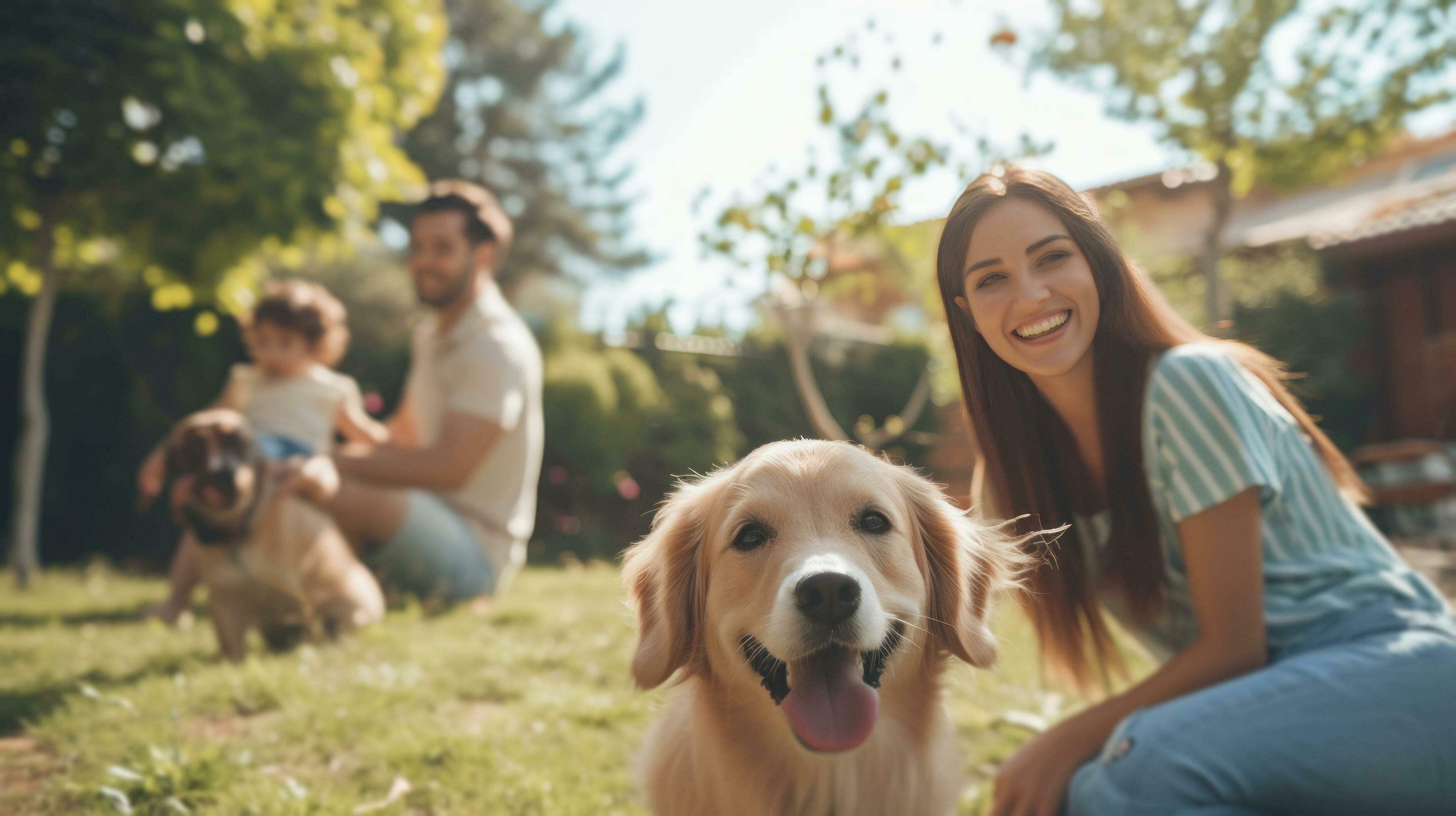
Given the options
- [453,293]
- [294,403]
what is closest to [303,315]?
[294,403]

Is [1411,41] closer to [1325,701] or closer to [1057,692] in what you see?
[1057,692]

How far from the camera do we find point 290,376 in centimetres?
465

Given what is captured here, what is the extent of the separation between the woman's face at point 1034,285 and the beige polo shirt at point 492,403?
3.17m

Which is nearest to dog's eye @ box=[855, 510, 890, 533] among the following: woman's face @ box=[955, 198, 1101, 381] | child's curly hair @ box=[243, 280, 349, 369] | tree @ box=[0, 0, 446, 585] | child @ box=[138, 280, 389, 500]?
woman's face @ box=[955, 198, 1101, 381]

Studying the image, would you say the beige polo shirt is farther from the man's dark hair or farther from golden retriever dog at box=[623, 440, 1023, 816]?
golden retriever dog at box=[623, 440, 1023, 816]

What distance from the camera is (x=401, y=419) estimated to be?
534 centimetres

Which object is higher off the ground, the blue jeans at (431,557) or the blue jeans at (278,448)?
the blue jeans at (278,448)

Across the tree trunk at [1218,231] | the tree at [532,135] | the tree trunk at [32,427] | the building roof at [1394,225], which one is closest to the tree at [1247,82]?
the tree trunk at [1218,231]

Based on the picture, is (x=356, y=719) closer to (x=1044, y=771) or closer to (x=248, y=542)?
(x=248, y=542)

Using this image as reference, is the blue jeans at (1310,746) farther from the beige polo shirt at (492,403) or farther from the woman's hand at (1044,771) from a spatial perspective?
the beige polo shirt at (492,403)

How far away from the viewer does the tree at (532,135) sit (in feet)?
72.8

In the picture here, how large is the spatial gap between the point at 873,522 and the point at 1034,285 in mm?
600

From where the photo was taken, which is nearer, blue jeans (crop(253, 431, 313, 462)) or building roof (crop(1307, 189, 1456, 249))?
blue jeans (crop(253, 431, 313, 462))

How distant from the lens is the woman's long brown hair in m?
1.87
